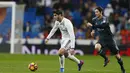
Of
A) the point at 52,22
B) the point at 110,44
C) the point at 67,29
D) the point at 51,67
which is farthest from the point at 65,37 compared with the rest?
the point at 52,22

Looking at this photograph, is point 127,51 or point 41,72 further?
point 127,51

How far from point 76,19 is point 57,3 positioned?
6.34 ft

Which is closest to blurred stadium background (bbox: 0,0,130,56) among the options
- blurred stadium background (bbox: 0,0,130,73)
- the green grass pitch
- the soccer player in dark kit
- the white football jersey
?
blurred stadium background (bbox: 0,0,130,73)

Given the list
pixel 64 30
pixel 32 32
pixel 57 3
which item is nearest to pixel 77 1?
pixel 57 3

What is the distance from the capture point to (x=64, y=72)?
18312 millimetres

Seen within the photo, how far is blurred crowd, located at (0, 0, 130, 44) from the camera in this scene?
3253 cm

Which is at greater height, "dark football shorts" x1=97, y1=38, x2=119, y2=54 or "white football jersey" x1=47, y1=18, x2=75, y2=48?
"white football jersey" x1=47, y1=18, x2=75, y2=48

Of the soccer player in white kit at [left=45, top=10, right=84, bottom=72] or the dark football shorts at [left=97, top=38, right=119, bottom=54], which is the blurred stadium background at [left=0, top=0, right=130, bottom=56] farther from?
the dark football shorts at [left=97, top=38, right=119, bottom=54]

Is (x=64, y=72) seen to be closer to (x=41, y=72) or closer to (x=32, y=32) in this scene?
(x=41, y=72)

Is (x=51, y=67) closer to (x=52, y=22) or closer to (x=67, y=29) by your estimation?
(x=67, y=29)

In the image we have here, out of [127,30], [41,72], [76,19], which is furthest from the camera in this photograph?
[76,19]

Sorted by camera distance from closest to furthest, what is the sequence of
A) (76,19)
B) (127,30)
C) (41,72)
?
(41,72) → (127,30) → (76,19)

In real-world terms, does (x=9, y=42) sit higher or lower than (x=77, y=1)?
lower

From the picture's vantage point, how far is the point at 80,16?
34250 mm
